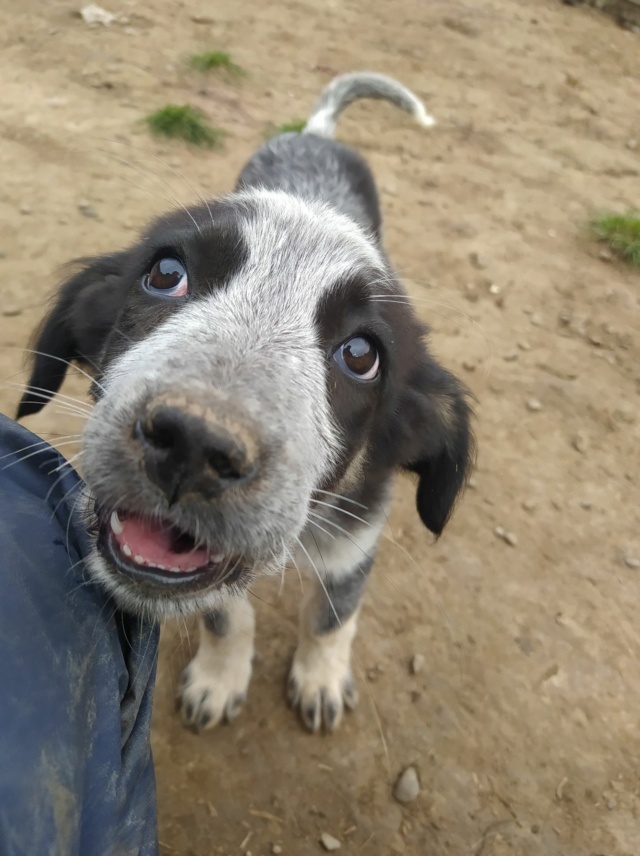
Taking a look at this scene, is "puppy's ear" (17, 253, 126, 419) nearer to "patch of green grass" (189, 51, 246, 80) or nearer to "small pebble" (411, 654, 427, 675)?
"small pebble" (411, 654, 427, 675)

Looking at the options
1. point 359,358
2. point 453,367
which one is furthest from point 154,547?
point 453,367

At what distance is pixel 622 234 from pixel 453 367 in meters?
2.29

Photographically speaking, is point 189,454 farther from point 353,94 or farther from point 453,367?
point 353,94

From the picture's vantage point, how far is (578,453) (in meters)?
4.05

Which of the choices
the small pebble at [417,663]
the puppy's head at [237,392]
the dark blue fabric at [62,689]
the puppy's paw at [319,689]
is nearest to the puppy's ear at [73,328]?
the puppy's head at [237,392]

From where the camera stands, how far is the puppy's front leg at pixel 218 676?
110 inches

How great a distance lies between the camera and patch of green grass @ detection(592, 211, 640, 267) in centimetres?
534

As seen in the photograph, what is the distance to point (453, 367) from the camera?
4379 millimetres

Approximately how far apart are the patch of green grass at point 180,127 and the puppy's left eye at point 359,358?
14.0 feet

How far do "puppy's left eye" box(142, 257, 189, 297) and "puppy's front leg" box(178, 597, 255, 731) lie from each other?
1388 mm

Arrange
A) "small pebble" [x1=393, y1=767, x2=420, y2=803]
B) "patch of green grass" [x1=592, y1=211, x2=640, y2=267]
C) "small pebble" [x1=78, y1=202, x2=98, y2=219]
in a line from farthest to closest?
"patch of green grass" [x1=592, y1=211, x2=640, y2=267], "small pebble" [x1=78, y1=202, x2=98, y2=219], "small pebble" [x1=393, y1=767, x2=420, y2=803]

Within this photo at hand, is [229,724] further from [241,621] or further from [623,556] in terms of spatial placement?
[623,556]

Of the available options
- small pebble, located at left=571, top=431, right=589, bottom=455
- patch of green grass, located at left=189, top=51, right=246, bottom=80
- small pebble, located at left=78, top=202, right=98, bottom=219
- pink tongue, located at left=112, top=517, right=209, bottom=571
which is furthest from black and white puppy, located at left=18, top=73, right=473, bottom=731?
patch of green grass, located at left=189, top=51, right=246, bottom=80

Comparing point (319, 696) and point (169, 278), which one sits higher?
point (169, 278)
